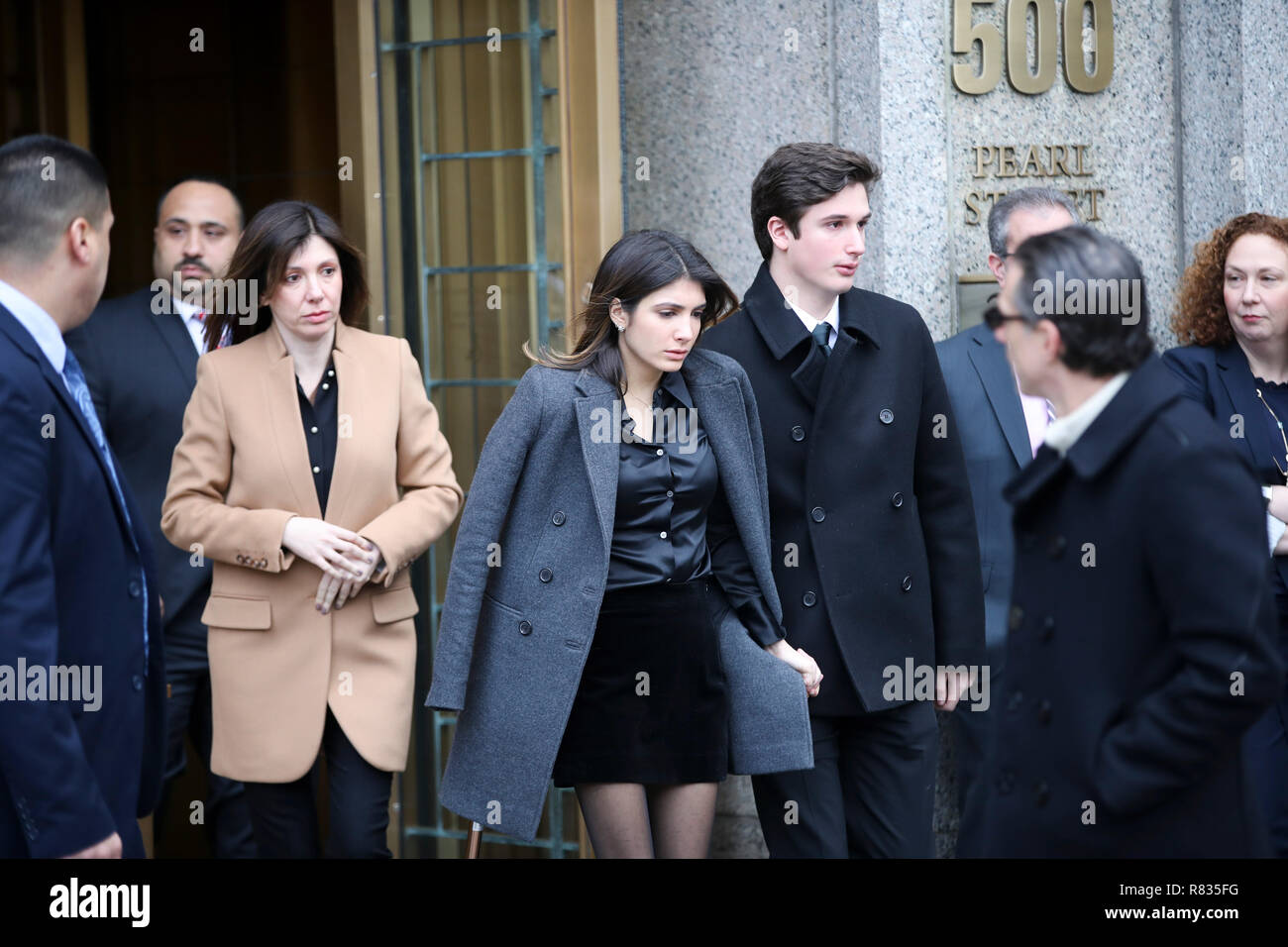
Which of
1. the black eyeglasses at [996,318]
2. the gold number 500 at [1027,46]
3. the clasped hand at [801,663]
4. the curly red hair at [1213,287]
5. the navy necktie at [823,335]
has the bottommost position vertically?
the clasped hand at [801,663]

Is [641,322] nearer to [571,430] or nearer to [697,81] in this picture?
[571,430]

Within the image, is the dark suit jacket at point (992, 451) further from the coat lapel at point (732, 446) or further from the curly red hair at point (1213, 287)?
the coat lapel at point (732, 446)

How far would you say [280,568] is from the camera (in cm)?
426

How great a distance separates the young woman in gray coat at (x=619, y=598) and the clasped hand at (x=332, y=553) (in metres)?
0.43

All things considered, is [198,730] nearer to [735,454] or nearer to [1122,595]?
[735,454]

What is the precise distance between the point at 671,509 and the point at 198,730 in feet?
7.12

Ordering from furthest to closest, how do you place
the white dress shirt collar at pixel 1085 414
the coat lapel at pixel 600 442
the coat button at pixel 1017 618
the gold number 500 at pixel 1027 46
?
1. the gold number 500 at pixel 1027 46
2. the coat lapel at pixel 600 442
3. the coat button at pixel 1017 618
4. the white dress shirt collar at pixel 1085 414

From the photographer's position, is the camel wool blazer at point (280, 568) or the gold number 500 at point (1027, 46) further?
the gold number 500 at point (1027, 46)

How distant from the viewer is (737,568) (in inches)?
163

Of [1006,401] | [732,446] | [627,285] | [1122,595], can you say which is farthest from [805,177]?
[1122,595]

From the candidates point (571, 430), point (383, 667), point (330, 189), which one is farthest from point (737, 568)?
point (330, 189)

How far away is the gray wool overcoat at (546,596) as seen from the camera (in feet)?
12.9
